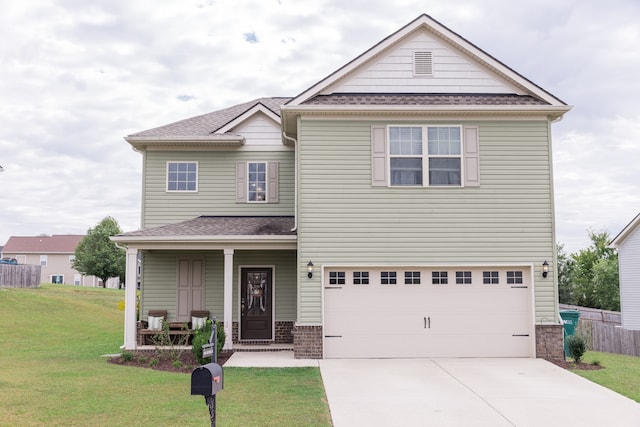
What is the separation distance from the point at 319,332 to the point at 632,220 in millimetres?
20733

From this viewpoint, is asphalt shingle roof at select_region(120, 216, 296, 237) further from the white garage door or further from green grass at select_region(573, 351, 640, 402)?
green grass at select_region(573, 351, 640, 402)

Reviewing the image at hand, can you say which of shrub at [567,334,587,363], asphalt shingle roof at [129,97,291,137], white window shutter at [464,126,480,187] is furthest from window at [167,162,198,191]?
A: shrub at [567,334,587,363]

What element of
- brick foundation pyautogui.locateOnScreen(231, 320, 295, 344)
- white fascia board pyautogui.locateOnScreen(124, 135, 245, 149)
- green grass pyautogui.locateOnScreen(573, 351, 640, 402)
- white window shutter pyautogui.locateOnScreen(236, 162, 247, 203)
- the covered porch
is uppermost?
white fascia board pyautogui.locateOnScreen(124, 135, 245, 149)

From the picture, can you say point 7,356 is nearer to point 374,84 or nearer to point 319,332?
point 319,332

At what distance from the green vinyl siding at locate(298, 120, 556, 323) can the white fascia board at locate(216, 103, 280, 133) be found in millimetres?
3660

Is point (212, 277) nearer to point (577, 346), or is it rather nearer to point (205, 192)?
point (205, 192)

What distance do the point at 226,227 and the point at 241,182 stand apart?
2.28 meters

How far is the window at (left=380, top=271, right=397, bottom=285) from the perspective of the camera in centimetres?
1421

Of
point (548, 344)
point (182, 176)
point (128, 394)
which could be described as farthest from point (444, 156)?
point (128, 394)

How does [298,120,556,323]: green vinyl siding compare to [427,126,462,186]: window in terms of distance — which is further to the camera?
[427,126,462,186]: window

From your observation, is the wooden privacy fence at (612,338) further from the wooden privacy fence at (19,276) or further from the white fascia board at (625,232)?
the wooden privacy fence at (19,276)

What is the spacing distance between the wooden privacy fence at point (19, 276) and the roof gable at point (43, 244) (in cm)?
2742

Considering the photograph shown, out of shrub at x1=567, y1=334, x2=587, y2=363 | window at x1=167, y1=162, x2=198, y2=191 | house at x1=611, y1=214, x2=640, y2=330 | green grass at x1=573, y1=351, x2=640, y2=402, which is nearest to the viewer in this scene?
green grass at x1=573, y1=351, x2=640, y2=402

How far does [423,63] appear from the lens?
1496cm
